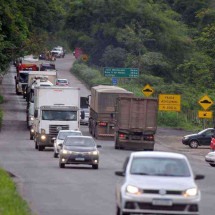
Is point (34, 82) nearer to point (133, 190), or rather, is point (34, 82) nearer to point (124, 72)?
point (124, 72)

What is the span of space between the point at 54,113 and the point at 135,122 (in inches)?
198

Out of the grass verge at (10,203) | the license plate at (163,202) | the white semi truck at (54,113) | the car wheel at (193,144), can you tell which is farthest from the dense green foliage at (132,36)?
the license plate at (163,202)

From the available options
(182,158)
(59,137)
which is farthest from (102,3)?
(182,158)

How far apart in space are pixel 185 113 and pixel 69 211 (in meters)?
59.5

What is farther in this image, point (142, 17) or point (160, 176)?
point (142, 17)

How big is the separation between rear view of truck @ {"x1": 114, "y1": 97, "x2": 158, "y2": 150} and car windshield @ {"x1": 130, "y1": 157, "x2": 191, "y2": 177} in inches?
1312

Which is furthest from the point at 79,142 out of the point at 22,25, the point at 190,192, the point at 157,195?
the point at 22,25

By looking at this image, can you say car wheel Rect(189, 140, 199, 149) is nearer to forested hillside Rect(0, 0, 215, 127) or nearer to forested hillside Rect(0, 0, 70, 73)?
forested hillside Rect(0, 0, 70, 73)

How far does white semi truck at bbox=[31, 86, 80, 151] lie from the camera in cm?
5219

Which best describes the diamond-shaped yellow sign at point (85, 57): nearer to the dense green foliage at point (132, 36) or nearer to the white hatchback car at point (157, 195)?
the dense green foliage at point (132, 36)

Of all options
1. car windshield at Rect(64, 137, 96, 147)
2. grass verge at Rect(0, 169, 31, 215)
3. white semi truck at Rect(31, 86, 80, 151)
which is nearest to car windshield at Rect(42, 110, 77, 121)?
white semi truck at Rect(31, 86, 80, 151)

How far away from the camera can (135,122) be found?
5491 cm

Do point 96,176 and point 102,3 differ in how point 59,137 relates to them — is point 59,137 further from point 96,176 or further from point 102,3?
point 102,3

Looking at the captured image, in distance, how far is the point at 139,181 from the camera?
1992 centimetres
